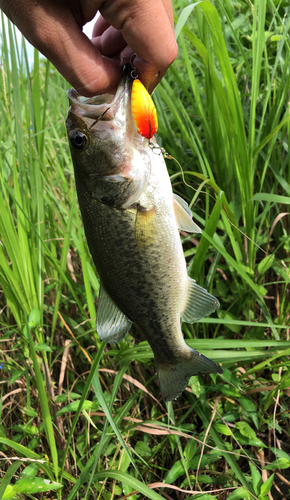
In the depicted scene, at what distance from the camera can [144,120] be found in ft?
4.00

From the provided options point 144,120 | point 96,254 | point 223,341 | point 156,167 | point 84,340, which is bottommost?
point 84,340

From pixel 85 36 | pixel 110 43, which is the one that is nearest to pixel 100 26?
pixel 110 43

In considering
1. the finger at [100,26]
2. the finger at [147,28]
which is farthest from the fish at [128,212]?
the finger at [100,26]

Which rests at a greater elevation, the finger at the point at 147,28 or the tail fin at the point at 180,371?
the finger at the point at 147,28

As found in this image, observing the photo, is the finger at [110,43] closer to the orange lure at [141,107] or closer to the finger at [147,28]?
the finger at [147,28]

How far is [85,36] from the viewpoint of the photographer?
126 centimetres

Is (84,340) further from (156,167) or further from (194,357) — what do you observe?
(156,167)

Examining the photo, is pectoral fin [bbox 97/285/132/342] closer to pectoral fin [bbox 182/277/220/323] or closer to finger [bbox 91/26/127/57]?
pectoral fin [bbox 182/277/220/323]

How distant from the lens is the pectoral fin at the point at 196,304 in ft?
5.11

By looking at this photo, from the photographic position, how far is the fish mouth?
1.30 meters

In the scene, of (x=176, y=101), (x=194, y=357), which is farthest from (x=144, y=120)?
(x=176, y=101)

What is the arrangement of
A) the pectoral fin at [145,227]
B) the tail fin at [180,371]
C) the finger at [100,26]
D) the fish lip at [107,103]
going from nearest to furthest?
the fish lip at [107,103]
the pectoral fin at [145,227]
the tail fin at [180,371]
the finger at [100,26]

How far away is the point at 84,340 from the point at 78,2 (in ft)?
5.92

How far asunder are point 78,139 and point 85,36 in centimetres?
35
